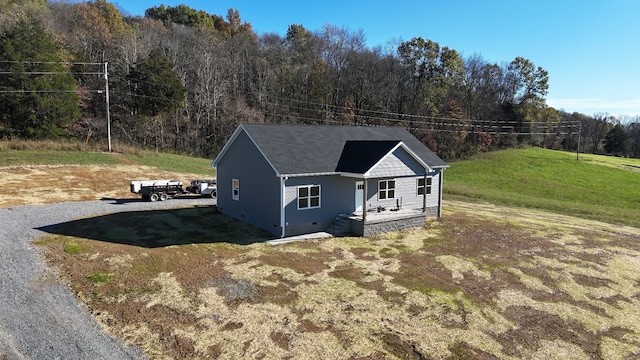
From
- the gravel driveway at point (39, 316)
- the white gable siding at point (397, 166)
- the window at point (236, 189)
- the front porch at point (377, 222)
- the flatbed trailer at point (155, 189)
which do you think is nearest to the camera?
the gravel driveway at point (39, 316)

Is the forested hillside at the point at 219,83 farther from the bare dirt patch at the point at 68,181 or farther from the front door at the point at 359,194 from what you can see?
the front door at the point at 359,194

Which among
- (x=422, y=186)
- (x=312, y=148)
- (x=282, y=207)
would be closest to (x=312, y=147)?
(x=312, y=148)

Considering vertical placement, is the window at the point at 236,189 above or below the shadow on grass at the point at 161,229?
above

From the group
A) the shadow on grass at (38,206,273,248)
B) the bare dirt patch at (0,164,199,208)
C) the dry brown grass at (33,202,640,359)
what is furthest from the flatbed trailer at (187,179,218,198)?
the dry brown grass at (33,202,640,359)

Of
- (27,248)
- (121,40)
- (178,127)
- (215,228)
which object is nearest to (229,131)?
(178,127)

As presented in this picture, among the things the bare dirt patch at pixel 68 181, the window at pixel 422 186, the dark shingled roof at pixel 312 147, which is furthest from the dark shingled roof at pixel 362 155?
the bare dirt patch at pixel 68 181

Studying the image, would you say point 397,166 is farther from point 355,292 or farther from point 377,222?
point 355,292

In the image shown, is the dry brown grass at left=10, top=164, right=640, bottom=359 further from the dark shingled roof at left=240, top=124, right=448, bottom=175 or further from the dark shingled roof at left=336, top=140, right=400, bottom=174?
the dark shingled roof at left=240, top=124, right=448, bottom=175

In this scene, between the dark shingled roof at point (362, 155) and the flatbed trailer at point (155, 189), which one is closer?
the dark shingled roof at point (362, 155)
